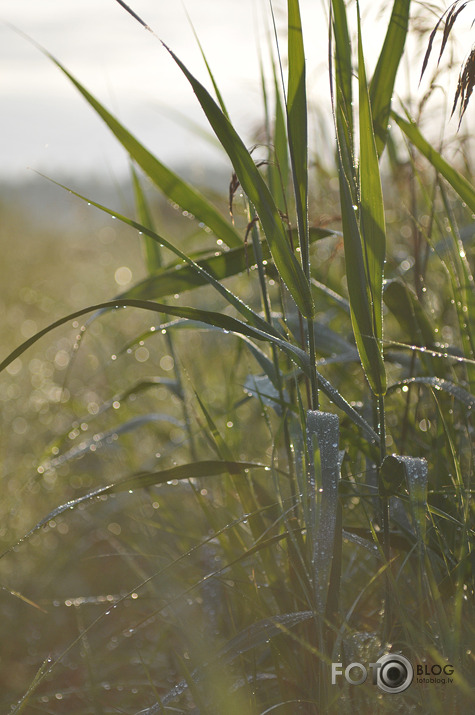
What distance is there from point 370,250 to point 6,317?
2.92m

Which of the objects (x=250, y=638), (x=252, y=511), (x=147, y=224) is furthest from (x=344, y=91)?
(x=250, y=638)

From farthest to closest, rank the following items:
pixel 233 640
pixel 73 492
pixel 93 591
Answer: pixel 73 492 < pixel 93 591 < pixel 233 640

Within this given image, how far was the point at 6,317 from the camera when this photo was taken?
340cm

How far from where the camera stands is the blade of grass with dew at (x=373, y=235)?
30.7 inches

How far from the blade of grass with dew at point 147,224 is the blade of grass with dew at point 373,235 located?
542 millimetres

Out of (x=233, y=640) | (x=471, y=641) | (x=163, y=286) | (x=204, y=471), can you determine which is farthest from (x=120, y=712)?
(x=163, y=286)

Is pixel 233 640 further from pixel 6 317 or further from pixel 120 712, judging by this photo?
pixel 6 317

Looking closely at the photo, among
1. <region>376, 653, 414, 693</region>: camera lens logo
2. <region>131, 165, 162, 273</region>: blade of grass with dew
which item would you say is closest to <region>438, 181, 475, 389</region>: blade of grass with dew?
<region>376, 653, 414, 693</region>: camera lens logo

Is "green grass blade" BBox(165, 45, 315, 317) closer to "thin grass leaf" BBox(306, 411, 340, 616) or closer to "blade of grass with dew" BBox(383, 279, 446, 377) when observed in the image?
"thin grass leaf" BBox(306, 411, 340, 616)

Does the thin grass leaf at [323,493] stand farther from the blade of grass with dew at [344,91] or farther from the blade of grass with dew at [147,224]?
the blade of grass with dew at [147,224]

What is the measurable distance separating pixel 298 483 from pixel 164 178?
0.46 meters

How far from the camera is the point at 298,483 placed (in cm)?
85

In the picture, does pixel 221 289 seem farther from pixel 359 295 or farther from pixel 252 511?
pixel 252 511

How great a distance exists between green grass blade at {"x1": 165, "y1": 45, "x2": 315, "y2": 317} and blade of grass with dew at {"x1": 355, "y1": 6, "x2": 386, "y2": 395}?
8 cm
